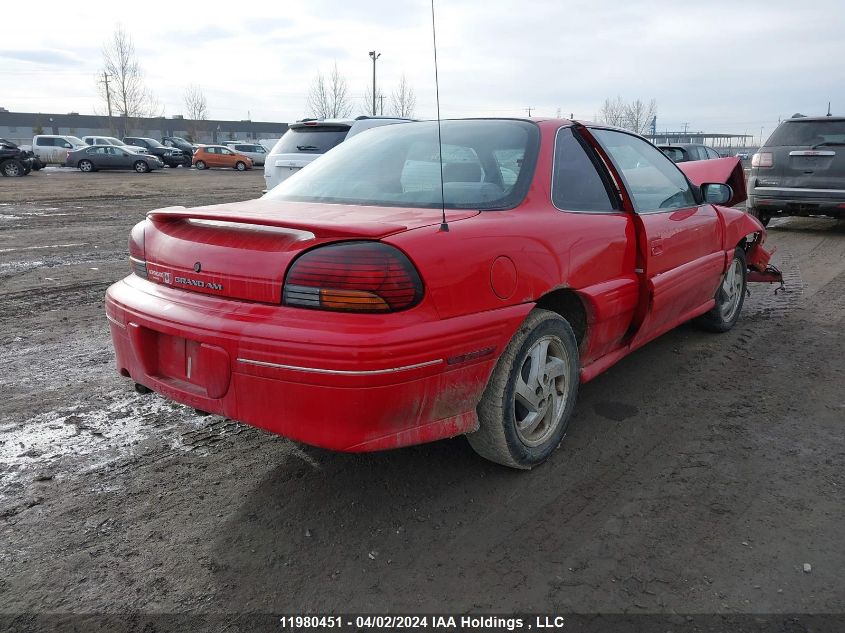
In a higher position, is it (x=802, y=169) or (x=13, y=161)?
(x=13, y=161)

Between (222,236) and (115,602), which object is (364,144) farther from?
(115,602)

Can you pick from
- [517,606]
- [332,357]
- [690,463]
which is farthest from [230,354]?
[690,463]

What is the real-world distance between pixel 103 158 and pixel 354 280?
31.3 metres

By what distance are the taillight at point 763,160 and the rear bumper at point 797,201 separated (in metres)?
0.36

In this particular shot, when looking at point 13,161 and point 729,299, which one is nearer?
point 729,299

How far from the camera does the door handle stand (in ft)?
11.8

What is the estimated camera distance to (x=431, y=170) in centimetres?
319

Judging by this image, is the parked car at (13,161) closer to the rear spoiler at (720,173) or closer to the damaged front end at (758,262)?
the rear spoiler at (720,173)

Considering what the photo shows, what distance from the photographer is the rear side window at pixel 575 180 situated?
3176 millimetres

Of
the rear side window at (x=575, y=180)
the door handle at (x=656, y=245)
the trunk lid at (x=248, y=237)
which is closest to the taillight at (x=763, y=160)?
the door handle at (x=656, y=245)

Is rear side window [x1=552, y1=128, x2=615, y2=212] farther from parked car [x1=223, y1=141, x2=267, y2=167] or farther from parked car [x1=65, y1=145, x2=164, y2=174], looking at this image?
parked car [x1=223, y1=141, x2=267, y2=167]

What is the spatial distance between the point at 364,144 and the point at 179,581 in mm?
2312

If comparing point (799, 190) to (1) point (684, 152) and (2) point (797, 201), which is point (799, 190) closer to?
(2) point (797, 201)

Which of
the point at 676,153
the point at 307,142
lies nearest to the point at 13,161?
the point at 307,142
